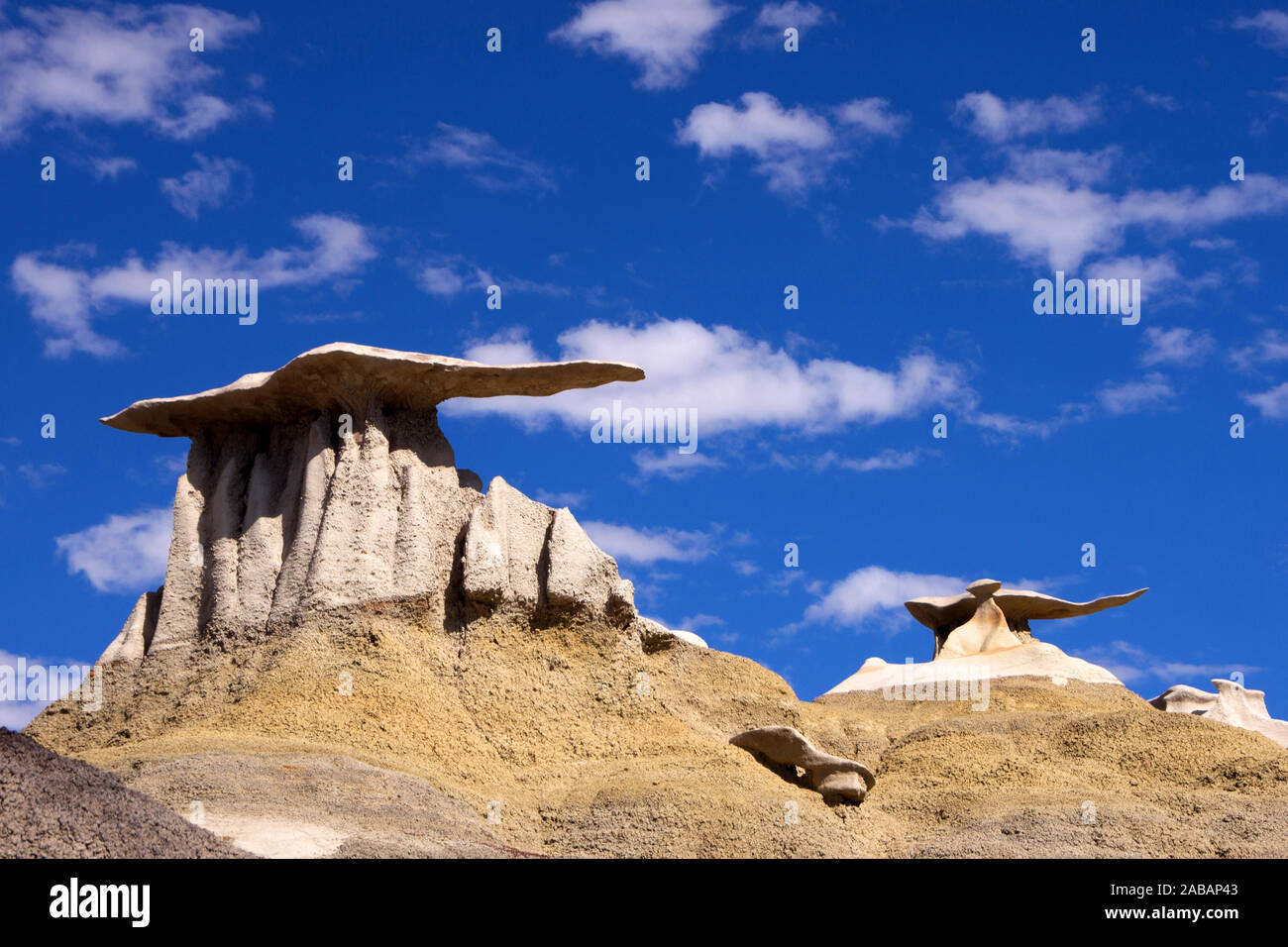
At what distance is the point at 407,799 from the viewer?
1958cm

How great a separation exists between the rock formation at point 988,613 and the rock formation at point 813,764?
43.1ft

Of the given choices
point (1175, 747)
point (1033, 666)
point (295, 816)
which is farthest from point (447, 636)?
point (1033, 666)

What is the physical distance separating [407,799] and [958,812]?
8.34 metres

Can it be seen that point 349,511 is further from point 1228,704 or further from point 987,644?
point 1228,704

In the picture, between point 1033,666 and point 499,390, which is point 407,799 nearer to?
point 499,390

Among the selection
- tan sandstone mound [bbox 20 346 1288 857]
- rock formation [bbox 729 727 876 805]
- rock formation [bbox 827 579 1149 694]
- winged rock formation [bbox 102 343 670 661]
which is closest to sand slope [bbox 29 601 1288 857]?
tan sandstone mound [bbox 20 346 1288 857]

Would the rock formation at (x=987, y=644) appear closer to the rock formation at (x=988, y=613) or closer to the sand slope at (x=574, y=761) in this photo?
the rock formation at (x=988, y=613)

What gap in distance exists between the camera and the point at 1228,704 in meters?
35.8

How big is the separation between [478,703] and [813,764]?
4898 millimetres

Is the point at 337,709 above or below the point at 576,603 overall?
below

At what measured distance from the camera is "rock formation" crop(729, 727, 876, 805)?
23.7 meters

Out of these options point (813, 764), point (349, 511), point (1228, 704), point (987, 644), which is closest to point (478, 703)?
point (349, 511)

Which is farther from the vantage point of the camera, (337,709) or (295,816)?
(337,709)

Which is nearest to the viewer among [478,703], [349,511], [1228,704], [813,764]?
[478,703]
